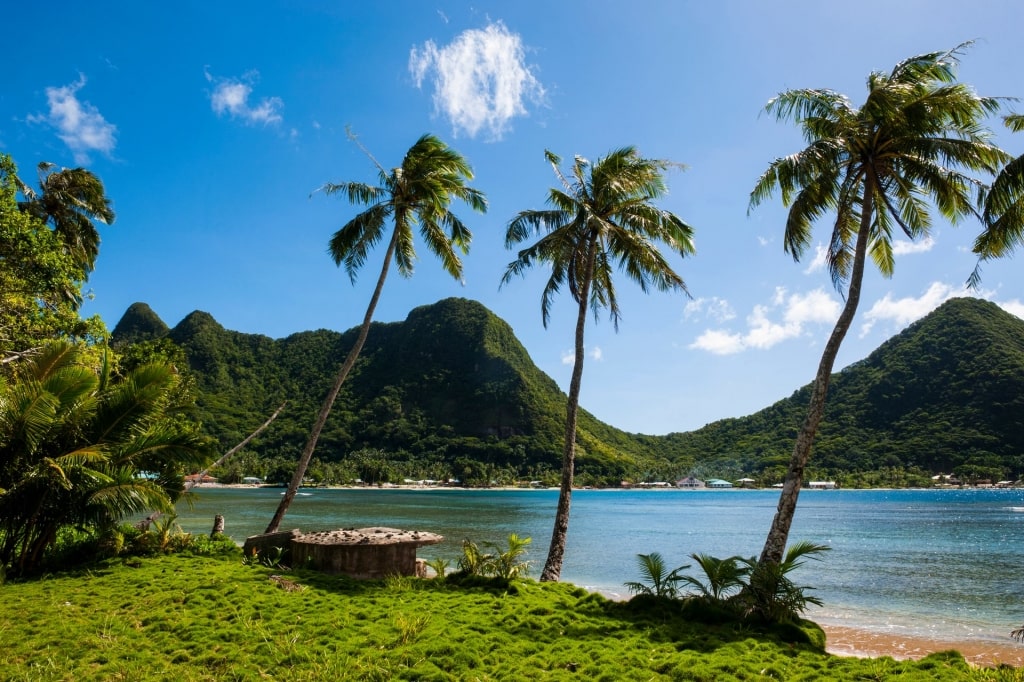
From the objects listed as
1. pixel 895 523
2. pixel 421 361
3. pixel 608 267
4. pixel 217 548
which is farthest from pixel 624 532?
pixel 421 361

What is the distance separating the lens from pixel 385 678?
5.57 m

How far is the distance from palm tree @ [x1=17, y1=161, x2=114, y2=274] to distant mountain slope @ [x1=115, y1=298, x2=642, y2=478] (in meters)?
90.1

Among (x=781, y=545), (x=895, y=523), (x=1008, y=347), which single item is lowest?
(x=895, y=523)

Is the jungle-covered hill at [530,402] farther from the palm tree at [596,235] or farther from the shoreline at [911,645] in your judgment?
the shoreline at [911,645]

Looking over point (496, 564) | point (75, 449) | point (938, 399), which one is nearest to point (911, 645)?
point (496, 564)

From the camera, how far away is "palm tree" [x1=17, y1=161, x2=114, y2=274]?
67.3 ft

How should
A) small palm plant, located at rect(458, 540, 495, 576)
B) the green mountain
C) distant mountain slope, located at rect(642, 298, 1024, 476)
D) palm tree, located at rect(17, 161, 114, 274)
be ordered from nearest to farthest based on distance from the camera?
small palm plant, located at rect(458, 540, 495, 576) → palm tree, located at rect(17, 161, 114, 274) → distant mountain slope, located at rect(642, 298, 1024, 476) → the green mountain

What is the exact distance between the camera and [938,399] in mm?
87625

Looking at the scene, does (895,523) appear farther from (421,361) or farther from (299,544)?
(421,361)

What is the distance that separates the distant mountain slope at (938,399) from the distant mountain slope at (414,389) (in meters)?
49.2

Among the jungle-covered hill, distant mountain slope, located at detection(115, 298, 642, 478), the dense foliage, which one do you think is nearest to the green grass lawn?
the dense foliage

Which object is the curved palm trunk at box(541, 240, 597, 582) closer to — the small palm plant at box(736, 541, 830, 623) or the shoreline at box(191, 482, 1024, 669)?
the small palm plant at box(736, 541, 830, 623)

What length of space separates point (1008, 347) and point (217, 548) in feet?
350

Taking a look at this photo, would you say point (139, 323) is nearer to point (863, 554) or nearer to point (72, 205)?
point (72, 205)
